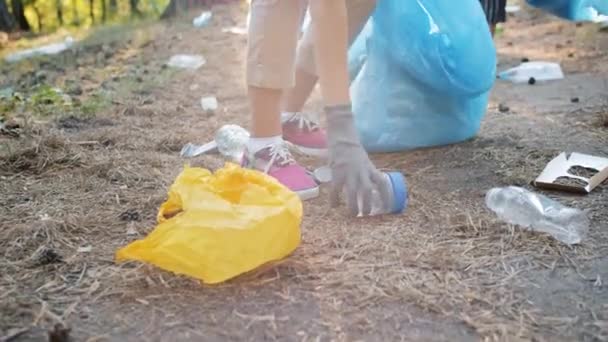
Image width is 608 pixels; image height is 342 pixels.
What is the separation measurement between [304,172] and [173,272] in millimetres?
483

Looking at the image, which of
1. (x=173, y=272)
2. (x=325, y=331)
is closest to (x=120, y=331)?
(x=173, y=272)

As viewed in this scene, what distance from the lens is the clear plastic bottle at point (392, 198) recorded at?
4.48 ft

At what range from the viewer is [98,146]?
6.39 ft

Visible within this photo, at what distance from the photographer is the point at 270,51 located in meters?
1.49

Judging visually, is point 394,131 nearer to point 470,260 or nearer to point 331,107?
point 331,107

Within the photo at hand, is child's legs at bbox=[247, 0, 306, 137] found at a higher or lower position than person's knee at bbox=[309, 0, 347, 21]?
lower

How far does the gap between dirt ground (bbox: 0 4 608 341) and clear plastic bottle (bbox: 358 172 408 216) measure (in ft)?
0.07

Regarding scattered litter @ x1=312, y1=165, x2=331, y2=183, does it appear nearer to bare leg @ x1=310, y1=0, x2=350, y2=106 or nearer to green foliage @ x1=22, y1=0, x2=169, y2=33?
bare leg @ x1=310, y1=0, x2=350, y2=106

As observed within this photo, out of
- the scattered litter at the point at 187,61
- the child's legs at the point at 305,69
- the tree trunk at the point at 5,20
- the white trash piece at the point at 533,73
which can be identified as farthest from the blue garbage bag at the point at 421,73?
→ the tree trunk at the point at 5,20

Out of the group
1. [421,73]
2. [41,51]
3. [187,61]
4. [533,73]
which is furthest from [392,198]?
[41,51]

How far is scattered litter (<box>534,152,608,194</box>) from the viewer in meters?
1.51

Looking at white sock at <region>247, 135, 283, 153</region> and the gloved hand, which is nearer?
the gloved hand

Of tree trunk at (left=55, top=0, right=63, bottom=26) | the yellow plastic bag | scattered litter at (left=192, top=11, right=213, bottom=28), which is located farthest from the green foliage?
the yellow plastic bag

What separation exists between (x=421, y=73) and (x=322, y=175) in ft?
1.19
